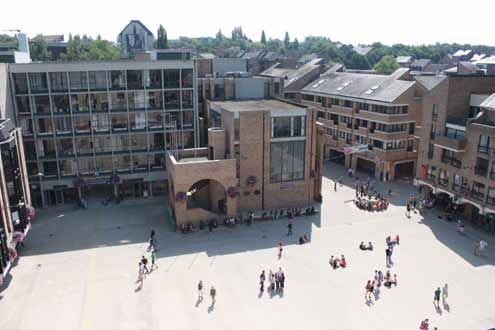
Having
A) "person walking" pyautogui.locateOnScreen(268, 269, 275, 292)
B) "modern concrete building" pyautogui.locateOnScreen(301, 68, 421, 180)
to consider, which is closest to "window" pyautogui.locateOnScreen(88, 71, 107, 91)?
"person walking" pyautogui.locateOnScreen(268, 269, 275, 292)

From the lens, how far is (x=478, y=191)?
145 ft

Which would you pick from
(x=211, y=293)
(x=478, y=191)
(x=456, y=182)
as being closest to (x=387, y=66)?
(x=456, y=182)

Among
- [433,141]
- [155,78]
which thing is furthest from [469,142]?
[155,78]

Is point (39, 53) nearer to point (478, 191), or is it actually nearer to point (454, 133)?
point (454, 133)

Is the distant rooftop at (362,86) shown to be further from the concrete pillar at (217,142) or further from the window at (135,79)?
the window at (135,79)

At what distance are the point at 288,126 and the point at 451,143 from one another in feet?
57.9

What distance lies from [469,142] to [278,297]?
26956 mm

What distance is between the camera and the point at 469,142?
44.6 m

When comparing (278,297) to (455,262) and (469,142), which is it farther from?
(469,142)

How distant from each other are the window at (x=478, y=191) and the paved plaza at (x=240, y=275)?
3846mm

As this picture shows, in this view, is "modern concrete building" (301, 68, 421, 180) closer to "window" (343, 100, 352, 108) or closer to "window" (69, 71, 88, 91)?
"window" (343, 100, 352, 108)

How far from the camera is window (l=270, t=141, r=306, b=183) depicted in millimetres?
49000

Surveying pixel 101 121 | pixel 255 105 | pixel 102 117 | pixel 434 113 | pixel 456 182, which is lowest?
pixel 456 182

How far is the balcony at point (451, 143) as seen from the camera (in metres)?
45.0
